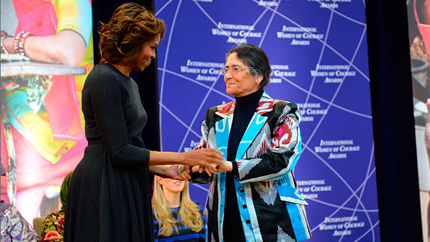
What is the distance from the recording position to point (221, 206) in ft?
8.42

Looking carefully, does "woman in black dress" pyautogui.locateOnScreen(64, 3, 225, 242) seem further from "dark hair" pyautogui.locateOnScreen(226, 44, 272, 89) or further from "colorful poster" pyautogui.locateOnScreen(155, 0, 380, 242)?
"colorful poster" pyautogui.locateOnScreen(155, 0, 380, 242)

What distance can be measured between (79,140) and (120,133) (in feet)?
8.39

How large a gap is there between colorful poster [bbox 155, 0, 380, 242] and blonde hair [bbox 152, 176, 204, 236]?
69cm

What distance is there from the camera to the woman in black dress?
1.98m

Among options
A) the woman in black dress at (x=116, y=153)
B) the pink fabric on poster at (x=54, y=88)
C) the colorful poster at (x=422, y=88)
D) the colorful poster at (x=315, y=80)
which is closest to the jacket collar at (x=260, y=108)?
the woman in black dress at (x=116, y=153)

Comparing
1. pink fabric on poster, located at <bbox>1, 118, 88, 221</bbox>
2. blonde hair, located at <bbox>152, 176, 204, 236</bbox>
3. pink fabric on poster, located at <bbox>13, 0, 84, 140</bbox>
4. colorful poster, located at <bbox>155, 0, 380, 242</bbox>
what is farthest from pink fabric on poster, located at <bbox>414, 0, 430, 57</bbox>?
pink fabric on poster, located at <bbox>1, 118, 88, 221</bbox>

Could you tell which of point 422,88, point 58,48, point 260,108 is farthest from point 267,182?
point 422,88

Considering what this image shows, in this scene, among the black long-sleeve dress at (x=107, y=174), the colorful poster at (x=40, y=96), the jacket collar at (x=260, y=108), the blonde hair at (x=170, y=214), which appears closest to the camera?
the black long-sleeve dress at (x=107, y=174)

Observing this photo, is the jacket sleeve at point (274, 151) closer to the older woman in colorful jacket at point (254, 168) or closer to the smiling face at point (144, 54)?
the older woman in colorful jacket at point (254, 168)

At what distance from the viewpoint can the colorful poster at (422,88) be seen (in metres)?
5.05

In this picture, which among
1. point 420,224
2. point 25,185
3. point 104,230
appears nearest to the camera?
point 104,230

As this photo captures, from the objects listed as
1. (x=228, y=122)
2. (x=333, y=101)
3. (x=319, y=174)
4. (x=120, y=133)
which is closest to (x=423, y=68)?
(x=333, y=101)

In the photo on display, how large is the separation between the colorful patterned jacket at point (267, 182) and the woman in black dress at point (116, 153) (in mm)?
517

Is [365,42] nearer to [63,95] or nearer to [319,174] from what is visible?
[319,174]
